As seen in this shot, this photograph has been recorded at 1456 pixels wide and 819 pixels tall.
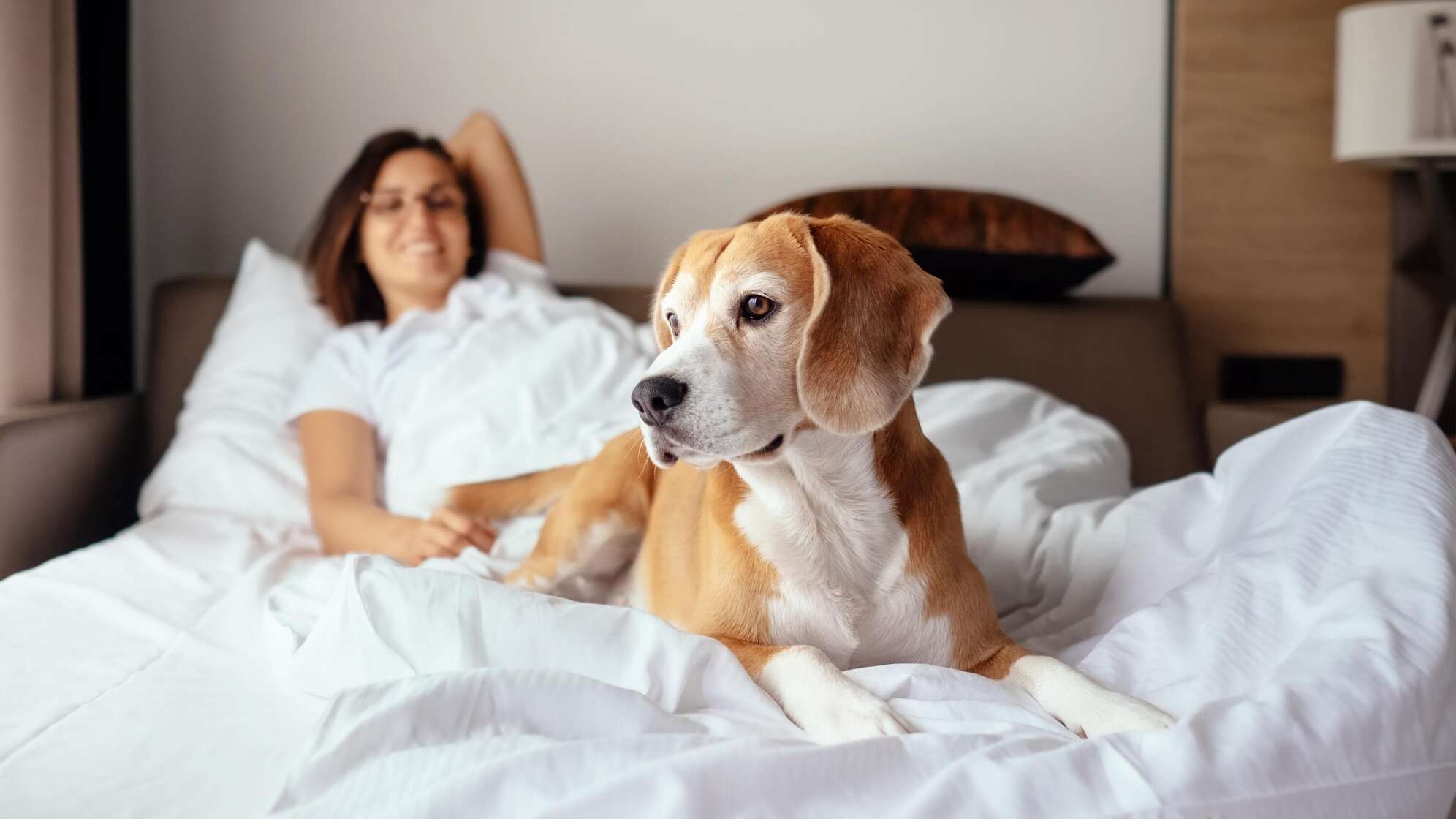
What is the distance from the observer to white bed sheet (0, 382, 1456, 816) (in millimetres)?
811

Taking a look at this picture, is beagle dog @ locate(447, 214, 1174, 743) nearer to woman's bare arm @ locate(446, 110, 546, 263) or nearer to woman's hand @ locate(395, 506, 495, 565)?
woman's hand @ locate(395, 506, 495, 565)

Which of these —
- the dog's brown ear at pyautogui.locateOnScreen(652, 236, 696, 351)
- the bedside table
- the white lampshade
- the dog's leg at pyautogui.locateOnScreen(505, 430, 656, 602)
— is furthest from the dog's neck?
the white lampshade

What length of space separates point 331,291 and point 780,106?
4.16 feet

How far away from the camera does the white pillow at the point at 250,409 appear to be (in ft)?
6.76

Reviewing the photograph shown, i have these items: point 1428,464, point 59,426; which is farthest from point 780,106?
point 1428,464

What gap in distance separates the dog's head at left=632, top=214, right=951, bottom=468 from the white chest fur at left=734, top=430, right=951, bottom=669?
61mm

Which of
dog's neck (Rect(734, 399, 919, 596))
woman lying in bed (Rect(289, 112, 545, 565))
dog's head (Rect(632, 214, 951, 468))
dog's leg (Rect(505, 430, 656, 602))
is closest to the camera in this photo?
dog's head (Rect(632, 214, 951, 468))

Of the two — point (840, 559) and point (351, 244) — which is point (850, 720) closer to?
point (840, 559)

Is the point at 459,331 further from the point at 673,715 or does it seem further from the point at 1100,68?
the point at 1100,68

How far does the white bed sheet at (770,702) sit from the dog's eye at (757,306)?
32 cm

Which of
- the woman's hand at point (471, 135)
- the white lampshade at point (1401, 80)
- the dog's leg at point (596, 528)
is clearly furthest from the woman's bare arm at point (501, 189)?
the white lampshade at point (1401, 80)

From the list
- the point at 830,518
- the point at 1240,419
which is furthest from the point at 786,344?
the point at 1240,419

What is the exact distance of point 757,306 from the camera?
110cm

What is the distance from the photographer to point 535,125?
2.90 meters
